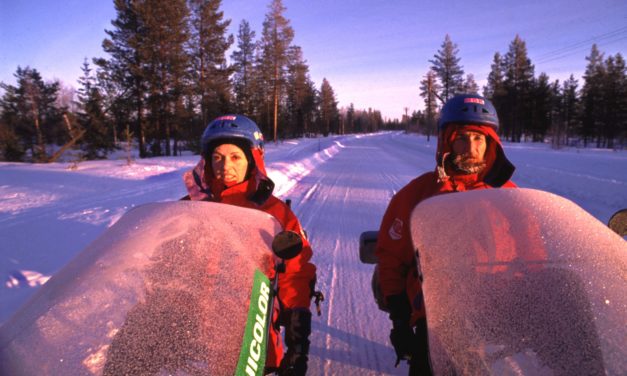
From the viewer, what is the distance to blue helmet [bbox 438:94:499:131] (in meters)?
2.42

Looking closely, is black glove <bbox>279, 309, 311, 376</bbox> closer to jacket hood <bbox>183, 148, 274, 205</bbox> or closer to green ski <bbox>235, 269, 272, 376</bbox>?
green ski <bbox>235, 269, 272, 376</bbox>

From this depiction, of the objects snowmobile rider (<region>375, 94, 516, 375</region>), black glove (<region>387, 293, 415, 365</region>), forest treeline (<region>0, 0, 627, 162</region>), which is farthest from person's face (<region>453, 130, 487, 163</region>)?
forest treeline (<region>0, 0, 627, 162</region>)

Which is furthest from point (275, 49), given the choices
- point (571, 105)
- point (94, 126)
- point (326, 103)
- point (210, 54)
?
point (571, 105)

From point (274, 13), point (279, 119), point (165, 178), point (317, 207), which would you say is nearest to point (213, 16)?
point (274, 13)

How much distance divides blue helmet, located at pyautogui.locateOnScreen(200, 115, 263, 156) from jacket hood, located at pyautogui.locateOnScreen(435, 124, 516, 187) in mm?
1447

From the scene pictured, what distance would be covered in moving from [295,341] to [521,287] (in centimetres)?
115

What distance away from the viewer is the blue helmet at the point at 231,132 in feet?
8.56

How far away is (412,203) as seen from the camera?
7.62 ft

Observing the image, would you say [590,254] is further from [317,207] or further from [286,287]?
[317,207]

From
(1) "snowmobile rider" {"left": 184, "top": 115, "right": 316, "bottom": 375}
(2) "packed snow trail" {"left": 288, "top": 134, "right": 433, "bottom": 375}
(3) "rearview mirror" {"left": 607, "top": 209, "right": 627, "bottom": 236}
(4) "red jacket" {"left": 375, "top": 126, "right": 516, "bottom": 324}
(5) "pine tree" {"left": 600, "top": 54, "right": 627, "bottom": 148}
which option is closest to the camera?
(3) "rearview mirror" {"left": 607, "top": 209, "right": 627, "bottom": 236}

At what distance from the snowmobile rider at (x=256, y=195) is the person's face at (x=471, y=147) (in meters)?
1.31

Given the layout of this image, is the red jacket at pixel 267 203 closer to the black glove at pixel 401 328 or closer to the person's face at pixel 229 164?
the person's face at pixel 229 164

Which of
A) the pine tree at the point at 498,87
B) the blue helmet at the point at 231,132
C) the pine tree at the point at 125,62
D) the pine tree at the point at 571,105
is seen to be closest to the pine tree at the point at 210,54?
the pine tree at the point at 125,62

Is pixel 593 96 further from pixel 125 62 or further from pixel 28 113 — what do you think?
pixel 28 113
